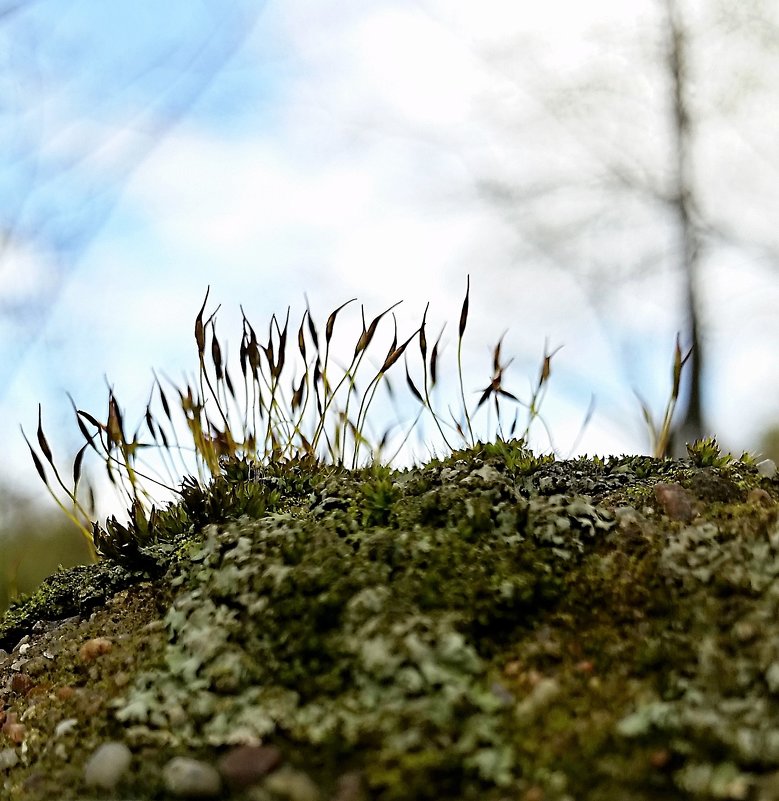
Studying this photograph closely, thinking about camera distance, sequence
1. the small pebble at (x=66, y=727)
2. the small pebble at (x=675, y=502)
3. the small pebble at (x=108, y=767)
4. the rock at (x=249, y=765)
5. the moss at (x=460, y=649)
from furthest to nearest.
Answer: the small pebble at (x=675, y=502) < the small pebble at (x=66, y=727) < the small pebble at (x=108, y=767) < the rock at (x=249, y=765) < the moss at (x=460, y=649)

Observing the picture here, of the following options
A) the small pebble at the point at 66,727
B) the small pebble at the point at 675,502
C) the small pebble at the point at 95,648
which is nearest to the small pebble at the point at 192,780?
the small pebble at the point at 66,727

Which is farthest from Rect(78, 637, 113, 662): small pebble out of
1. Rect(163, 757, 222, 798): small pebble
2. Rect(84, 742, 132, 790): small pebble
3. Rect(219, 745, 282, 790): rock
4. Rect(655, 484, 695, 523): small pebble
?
Rect(655, 484, 695, 523): small pebble

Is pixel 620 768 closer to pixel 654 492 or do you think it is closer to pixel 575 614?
pixel 575 614

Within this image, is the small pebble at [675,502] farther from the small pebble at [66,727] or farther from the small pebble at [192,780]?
the small pebble at [66,727]

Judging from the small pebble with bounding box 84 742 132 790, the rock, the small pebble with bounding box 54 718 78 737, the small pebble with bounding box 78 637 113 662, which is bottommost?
the rock

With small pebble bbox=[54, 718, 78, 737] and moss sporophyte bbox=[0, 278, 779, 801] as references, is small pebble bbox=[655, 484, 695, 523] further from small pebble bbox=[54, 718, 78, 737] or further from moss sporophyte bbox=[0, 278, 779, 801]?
small pebble bbox=[54, 718, 78, 737]

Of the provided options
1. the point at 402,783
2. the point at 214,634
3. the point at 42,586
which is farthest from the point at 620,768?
the point at 42,586

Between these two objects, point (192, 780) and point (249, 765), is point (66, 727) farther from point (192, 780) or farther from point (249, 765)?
point (249, 765)
